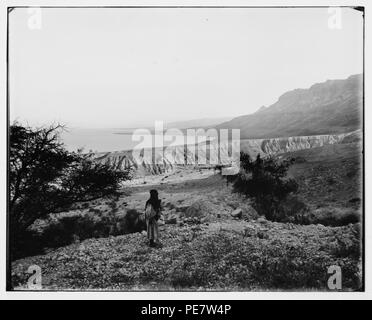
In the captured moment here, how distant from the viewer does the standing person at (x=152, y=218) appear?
4.09 metres

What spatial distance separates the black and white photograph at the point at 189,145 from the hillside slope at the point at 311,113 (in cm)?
1

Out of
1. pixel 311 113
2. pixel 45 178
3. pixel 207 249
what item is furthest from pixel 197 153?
pixel 45 178

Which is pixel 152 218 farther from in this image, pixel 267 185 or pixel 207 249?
pixel 267 185

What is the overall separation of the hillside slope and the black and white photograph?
0.5 inches

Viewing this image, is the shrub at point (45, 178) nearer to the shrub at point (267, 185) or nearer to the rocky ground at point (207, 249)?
the rocky ground at point (207, 249)

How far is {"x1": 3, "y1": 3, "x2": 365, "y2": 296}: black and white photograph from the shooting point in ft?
13.3

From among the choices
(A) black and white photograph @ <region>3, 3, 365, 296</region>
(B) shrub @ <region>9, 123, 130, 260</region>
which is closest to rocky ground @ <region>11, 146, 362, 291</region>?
(A) black and white photograph @ <region>3, 3, 365, 296</region>

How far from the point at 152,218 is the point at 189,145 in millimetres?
682

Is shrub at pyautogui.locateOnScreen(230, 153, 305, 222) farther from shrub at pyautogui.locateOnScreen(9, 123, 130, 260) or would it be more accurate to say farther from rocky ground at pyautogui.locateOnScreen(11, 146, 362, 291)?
shrub at pyautogui.locateOnScreen(9, 123, 130, 260)

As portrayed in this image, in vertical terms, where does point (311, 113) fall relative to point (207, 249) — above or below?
above

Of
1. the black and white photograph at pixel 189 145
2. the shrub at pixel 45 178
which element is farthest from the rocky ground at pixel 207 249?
the shrub at pixel 45 178

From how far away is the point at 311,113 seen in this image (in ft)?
13.6
